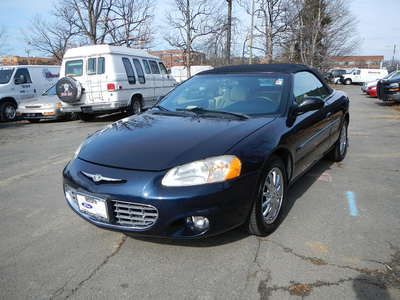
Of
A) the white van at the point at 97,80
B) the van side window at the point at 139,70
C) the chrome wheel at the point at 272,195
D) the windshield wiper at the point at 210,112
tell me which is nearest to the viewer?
the chrome wheel at the point at 272,195

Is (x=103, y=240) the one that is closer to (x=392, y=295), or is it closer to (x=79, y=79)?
(x=392, y=295)

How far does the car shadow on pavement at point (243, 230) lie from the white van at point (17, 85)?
1149 centimetres

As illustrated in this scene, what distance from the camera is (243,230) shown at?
2998 mm

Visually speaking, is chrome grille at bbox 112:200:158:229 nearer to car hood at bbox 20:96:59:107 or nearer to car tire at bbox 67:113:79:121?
car hood at bbox 20:96:59:107

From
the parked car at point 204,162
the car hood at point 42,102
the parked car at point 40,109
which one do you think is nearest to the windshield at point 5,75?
the car hood at point 42,102

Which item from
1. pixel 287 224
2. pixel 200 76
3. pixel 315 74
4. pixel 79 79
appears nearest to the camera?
pixel 287 224

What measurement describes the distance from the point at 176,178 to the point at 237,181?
46 centimetres

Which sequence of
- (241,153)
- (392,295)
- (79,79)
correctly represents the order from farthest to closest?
(79,79) < (241,153) < (392,295)

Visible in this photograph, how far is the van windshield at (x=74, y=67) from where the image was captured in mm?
10578

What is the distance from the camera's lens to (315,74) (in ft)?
15.5

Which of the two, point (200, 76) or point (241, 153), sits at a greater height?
point (200, 76)

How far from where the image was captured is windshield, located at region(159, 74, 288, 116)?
3453mm

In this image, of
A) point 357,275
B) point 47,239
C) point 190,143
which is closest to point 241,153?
point 190,143

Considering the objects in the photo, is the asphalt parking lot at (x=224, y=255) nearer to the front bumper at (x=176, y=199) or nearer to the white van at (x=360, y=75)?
the front bumper at (x=176, y=199)
